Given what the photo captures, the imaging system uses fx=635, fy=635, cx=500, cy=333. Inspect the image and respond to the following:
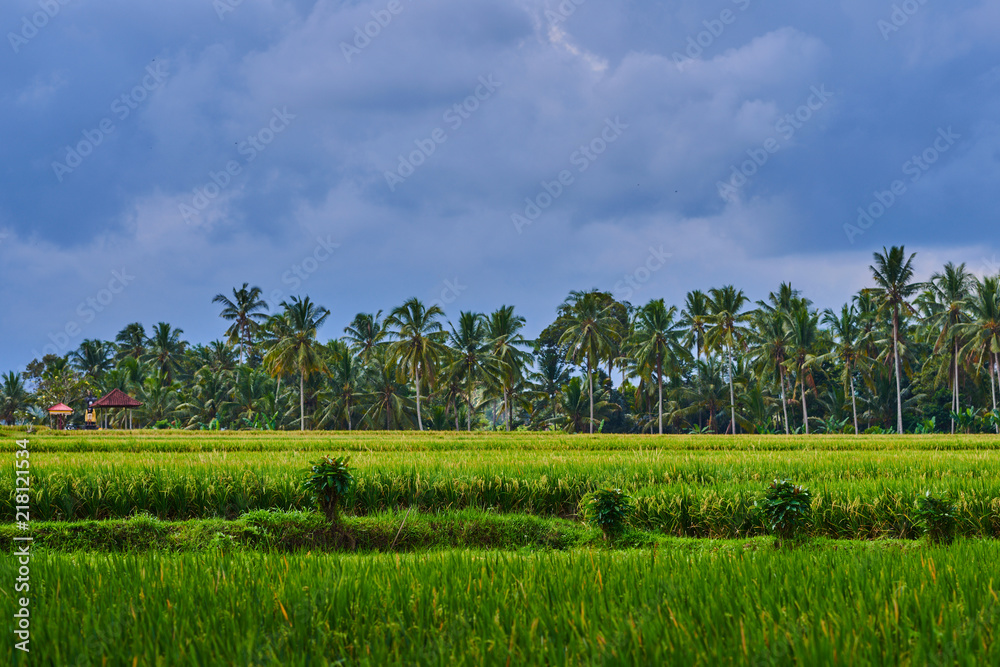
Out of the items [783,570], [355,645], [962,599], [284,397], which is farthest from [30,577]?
[284,397]

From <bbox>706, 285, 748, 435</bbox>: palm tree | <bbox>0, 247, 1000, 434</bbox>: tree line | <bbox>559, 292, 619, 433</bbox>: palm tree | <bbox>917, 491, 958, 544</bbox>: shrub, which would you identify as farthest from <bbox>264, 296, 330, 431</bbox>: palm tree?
<bbox>917, 491, 958, 544</bbox>: shrub

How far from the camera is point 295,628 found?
2.72 meters

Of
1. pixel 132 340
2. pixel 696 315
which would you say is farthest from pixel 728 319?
pixel 132 340

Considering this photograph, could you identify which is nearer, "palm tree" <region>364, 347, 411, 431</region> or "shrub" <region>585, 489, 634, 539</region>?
"shrub" <region>585, 489, 634, 539</region>

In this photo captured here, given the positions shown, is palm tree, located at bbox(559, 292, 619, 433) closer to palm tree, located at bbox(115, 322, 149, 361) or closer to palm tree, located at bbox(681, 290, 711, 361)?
palm tree, located at bbox(681, 290, 711, 361)

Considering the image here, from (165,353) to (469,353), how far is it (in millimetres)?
30876

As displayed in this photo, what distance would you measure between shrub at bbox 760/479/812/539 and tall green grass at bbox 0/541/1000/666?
2.75 metres

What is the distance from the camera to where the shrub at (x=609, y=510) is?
24.9 ft

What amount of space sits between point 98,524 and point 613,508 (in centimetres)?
660

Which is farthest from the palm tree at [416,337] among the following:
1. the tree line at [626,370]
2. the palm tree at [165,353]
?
the palm tree at [165,353]

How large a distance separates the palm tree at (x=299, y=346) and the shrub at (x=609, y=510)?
116 ft

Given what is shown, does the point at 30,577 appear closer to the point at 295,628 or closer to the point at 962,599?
the point at 295,628

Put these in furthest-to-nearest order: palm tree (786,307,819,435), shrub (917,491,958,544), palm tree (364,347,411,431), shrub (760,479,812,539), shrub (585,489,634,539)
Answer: palm tree (364,347,411,431), palm tree (786,307,819,435), shrub (585,489,634,539), shrub (917,491,958,544), shrub (760,479,812,539)

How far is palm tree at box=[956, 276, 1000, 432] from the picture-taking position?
38312 mm
